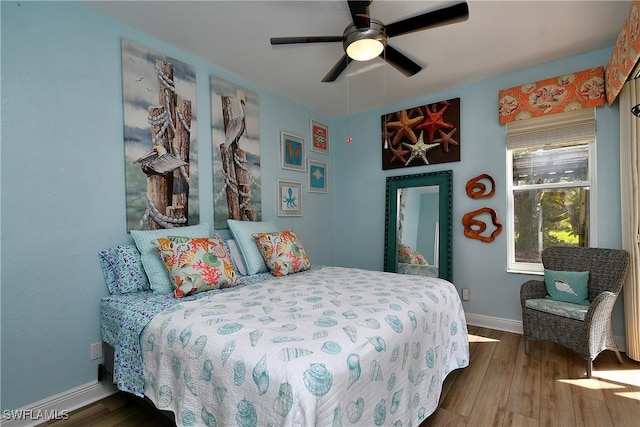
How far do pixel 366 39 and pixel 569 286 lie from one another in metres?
2.55

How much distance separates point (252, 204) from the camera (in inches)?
123

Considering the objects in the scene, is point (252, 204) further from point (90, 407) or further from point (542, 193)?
point (542, 193)

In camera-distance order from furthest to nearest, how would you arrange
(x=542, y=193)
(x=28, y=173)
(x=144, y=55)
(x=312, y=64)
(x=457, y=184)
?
(x=457, y=184)
(x=542, y=193)
(x=312, y=64)
(x=144, y=55)
(x=28, y=173)

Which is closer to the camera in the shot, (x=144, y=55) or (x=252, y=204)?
(x=144, y=55)

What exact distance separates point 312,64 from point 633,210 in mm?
2937

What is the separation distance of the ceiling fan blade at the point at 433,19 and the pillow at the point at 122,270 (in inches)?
89.8

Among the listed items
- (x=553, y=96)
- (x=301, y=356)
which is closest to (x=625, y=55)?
(x=553, y=96)

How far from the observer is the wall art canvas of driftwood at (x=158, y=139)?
7.17ft

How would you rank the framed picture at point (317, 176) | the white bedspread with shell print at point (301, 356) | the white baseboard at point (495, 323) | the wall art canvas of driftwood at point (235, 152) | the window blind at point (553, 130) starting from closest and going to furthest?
the white bedspread with shell print at point (301, 356) → the window blind at point (553, 130) → the wall art canvas of driftwood at point (235, 152) → the white baseboard at point (495, 323) → the framed picture at point (317, 176)

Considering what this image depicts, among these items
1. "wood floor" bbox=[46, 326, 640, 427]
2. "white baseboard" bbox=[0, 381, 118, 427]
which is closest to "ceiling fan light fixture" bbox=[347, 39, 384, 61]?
"wood floor" bbox=[46, 326, 640, 427]

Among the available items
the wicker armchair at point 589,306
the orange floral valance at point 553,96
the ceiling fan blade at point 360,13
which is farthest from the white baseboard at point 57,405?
the orange floral valance at point 553,96

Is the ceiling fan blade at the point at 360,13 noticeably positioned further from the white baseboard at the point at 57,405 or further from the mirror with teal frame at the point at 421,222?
the white baseboard at the point at 57,405

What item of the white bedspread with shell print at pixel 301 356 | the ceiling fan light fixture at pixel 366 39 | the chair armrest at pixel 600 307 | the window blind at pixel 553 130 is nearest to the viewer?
the white bedspread with shell print at pixel 301 356

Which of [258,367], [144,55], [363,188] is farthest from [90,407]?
[363,188]
